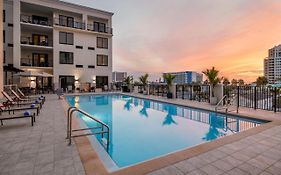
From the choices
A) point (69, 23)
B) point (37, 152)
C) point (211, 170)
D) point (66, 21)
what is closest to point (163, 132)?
point (211, 170)

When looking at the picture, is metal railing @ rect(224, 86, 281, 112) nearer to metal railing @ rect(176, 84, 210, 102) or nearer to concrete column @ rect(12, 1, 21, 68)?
metal railing @ rect(176, 84, 210, 102)

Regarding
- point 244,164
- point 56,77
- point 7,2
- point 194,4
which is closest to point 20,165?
point 244,164

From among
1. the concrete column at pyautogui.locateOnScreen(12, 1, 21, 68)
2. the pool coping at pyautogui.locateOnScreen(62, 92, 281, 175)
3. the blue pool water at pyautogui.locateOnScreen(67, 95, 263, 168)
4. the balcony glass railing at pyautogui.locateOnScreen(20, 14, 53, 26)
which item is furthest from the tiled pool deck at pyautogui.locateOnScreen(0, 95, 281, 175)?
→ the balcony glass railing at pyautogui.locateOnScreen(20, 14, 53, 26)

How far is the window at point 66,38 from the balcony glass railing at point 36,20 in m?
2.18

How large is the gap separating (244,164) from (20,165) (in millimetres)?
3804

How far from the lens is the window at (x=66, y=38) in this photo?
19844mm

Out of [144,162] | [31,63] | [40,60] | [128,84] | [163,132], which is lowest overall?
[163,132]

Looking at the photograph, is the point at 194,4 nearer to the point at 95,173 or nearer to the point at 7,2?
the point at 95,173

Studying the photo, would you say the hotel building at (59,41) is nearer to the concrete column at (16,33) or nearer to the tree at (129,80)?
the concrete column at (16,33)

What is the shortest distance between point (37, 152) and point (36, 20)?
2154 centimetres

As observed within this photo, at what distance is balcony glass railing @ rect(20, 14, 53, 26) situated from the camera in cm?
1853

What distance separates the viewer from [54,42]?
19172 mm

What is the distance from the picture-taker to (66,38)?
2017 centimetres

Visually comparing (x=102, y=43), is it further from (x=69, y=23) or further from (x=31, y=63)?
(x=31, y=63)
